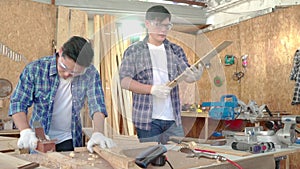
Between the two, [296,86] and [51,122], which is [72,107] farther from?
[296,86]

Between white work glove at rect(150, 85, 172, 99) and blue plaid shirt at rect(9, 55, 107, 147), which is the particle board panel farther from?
white work glove at rect(150, 85, 172, 99)

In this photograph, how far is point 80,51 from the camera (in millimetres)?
1395

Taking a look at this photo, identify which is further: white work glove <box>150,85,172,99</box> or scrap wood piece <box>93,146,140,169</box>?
white work glove <box>150,85,172,99</box>

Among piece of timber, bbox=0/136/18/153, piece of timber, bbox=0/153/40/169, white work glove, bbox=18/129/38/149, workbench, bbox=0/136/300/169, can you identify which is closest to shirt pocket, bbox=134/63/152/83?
workbench, bbox=0/136/300/169

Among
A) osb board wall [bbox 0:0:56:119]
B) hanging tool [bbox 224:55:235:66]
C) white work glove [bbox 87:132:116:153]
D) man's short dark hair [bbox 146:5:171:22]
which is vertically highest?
osb board wall [bbox 0:0:56:119]

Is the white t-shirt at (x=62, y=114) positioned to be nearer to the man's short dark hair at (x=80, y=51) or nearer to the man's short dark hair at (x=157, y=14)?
the man's short dark hair at (x=80, y=51)

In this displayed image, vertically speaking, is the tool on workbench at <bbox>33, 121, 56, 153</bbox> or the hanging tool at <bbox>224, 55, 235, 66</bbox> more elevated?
the hanging tool at <bbox>224, 55, 235, 66</bbox>

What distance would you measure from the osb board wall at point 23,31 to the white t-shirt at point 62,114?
7.05 ft

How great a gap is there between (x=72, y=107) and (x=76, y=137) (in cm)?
15

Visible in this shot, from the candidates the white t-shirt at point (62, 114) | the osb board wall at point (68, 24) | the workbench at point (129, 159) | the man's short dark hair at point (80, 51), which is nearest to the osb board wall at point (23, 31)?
the osb board wall at point (68, 24)

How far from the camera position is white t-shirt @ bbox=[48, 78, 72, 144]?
64.0 inches

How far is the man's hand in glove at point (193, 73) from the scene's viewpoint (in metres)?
1.35

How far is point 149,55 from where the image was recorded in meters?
1.46

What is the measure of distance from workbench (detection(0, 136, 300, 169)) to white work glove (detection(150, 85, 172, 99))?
0.23m
